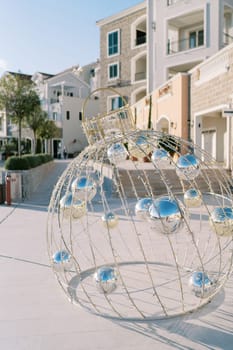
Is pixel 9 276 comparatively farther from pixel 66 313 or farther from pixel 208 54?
pixel 208 54

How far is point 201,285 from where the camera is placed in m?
3.21

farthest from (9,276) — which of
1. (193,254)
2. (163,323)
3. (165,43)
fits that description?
(165,43)

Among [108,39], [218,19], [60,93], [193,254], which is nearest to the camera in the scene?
[193,254]

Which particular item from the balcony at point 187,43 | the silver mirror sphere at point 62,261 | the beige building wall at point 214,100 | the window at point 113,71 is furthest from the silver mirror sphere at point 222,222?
the window at point 113,71

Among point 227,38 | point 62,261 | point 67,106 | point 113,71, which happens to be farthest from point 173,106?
point 67,106

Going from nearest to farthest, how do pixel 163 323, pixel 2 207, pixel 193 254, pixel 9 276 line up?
pixel 163 323 → pixel 9 276 → pixel 193 254 → pixel 2 207

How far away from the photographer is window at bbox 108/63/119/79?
3250 cm

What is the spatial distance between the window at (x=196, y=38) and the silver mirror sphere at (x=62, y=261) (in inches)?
867

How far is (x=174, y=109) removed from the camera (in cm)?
1791

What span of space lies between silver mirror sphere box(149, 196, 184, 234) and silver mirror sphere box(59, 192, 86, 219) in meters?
1.02

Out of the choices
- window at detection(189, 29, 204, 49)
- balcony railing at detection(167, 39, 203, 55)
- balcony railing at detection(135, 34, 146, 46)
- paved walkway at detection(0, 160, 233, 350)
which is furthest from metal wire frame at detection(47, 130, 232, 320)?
balcony railing at detection(135, 34, 146, 46)

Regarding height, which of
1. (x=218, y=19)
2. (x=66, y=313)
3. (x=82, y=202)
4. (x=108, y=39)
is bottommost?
(x=66, y=313)

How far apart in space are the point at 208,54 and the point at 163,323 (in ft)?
68.0

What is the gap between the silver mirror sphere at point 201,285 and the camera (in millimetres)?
3212
